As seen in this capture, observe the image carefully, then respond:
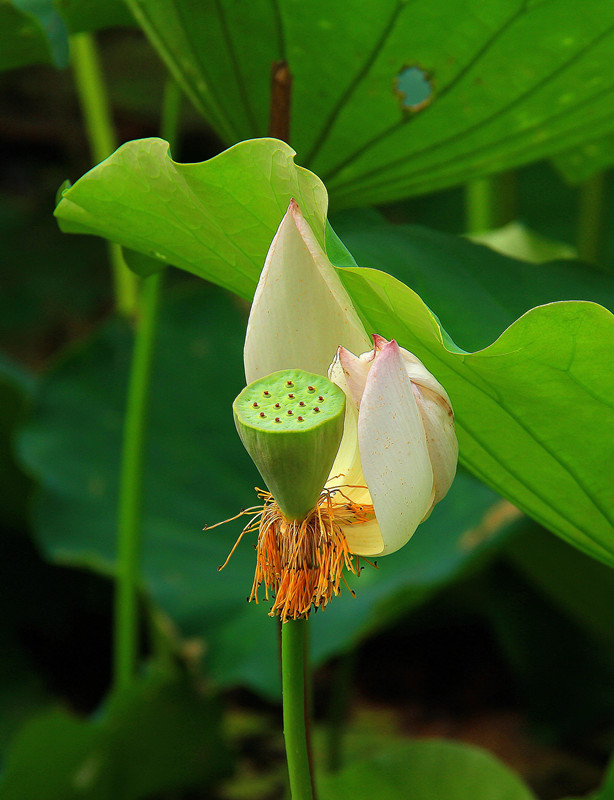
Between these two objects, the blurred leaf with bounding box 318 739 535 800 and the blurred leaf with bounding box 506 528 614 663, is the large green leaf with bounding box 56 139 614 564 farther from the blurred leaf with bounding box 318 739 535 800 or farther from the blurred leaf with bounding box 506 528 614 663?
the blurred leaf with bounding box 506 528 614 663

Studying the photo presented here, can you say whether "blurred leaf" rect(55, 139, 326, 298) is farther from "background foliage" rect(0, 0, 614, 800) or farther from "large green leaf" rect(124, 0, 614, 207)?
"large green leaf" rect(124, 0, 614, 207)

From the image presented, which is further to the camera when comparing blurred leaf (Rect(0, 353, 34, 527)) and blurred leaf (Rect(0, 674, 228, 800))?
blurred leaf (Rect(0, 353, 34, 527))

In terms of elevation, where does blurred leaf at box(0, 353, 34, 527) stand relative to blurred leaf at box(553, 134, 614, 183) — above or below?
below

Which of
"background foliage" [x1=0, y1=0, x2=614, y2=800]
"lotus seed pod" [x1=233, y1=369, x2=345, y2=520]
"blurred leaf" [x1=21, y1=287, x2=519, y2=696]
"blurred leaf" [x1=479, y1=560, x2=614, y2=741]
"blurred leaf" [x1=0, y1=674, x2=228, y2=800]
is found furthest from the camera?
"blurred leaf" [x1=479, y1=560, x2=614, y2=741]

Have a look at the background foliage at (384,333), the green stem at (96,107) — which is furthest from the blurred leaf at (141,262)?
the green stem at (96,107)

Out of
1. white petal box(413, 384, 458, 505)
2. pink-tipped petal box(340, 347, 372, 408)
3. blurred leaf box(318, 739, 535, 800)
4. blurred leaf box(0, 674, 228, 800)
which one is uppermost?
pink-tipped petal box(340, 347, 372, 408)

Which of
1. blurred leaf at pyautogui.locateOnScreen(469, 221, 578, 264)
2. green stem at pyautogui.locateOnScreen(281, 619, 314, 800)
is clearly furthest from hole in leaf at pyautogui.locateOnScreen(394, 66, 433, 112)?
green stem at pyautogui.locateOnScreen(281, 619, 314, 800)

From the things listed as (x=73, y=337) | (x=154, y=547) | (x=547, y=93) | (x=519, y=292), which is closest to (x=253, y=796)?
(x=154, y=547)

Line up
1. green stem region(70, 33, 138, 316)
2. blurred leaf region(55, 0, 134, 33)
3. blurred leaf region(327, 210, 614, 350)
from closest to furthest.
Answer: blurred leaf region(327, 210, 614, 350)
blurred leaf region(55, 0, 134, 33)
green stem region(70, 33, 138, 316)
